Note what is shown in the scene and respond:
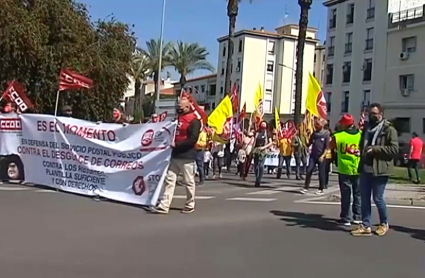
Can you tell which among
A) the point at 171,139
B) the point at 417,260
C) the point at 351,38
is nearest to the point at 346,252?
the point at 417,260

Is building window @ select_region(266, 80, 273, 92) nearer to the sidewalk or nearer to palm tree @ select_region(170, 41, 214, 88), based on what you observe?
palm tree @ select_region(170, 41, 214, 88)

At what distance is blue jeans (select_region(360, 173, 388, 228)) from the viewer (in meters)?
9.07

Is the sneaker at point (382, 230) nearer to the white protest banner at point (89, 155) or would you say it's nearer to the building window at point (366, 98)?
the white protest banner at point (89, 155)

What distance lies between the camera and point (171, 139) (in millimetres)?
10617

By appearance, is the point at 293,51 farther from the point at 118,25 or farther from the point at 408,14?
the point at 118,25

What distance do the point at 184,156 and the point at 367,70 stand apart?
50.5 m

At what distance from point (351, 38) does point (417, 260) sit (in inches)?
2222

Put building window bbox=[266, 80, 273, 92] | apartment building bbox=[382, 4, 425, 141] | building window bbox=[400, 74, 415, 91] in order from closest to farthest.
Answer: apartment building bbox=[382, 4, 425, 141] < building window bbox=[400, 74, 415, 91] < building window bbox=[266, 80, 273, 92]

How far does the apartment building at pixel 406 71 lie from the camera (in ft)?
164

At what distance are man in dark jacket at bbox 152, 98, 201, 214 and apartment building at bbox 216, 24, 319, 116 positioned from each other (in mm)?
71156

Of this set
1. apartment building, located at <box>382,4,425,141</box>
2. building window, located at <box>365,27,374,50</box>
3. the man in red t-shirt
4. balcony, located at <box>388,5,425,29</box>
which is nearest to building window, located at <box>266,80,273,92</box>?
building window, located at <box>365,27,374,50</box>

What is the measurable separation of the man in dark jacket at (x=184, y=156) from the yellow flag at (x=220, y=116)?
7.89m

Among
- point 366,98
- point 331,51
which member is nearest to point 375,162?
point 366,98

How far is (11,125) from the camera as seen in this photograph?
1358cm
